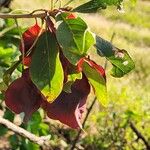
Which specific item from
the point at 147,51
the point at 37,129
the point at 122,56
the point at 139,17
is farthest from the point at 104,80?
the point at 139,17

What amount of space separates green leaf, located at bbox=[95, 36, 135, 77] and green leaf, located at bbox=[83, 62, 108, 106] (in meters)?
0.03

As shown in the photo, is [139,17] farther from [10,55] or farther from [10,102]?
[10,102]

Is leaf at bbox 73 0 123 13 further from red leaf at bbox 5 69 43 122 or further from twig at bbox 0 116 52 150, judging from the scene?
twig at bbox 0 116 52 150

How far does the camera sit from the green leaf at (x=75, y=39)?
0.72 metres

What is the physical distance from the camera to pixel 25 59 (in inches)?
31.5

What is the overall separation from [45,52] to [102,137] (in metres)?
3.00

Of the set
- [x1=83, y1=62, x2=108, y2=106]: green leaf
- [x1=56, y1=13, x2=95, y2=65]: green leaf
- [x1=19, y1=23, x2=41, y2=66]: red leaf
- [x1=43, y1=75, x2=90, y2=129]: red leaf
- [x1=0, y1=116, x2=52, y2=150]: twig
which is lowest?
[x1=0, y1=116, x2=52, y2=150]: twig

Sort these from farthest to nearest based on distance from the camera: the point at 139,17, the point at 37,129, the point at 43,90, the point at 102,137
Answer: the point at 139,17 → the point at 102,137 → the point at 37,129 → the point at 43,90

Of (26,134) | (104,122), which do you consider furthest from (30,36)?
(104,122)

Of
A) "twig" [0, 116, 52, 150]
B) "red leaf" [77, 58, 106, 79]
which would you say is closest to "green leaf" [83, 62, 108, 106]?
"red leaf" [77, 58, 106, 79]

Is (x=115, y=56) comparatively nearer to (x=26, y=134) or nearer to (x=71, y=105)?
(x=71, y=105)

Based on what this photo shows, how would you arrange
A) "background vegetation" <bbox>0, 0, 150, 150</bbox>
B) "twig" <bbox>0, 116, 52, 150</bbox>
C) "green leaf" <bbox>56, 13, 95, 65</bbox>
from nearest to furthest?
"green leaf" <bbox>56, 13, 95, 65</bbox>, "twig" <bbox>0, 116, 52, 150</bbox>, "background vegetation" <bbox>0, 0, 150, 150</bbox>

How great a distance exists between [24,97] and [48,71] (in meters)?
0.06

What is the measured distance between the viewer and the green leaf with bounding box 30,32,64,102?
2.48 ft
